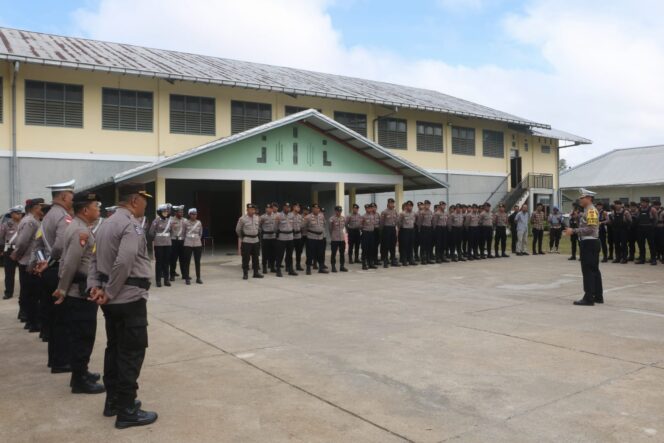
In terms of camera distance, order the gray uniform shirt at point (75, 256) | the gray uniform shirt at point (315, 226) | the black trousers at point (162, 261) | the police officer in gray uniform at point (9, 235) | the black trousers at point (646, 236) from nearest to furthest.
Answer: the gray uniform shirt at point (75, 256)
the police officer in gray uniform at point (9, 235)
the black trousers at point (162, 261)
the gray uniform shirt at point (315, 226)
the black trousers at point (646, 236)

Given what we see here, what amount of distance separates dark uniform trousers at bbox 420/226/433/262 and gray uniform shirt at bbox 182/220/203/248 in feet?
21.5

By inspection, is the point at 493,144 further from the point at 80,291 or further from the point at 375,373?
the point at 80,291

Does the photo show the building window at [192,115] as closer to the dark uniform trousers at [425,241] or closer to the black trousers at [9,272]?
the dark uniform trousers at [425,241]

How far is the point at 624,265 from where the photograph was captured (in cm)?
1483

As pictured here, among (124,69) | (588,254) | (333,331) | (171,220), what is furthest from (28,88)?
Result: (588,254)

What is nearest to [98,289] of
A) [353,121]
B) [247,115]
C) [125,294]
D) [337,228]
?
[125,294]

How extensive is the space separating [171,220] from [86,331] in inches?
282

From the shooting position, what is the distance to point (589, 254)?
859 cm

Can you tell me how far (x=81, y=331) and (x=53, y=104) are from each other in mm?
14496

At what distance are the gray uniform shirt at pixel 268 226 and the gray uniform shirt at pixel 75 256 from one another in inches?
328

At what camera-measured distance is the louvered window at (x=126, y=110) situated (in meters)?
17.7

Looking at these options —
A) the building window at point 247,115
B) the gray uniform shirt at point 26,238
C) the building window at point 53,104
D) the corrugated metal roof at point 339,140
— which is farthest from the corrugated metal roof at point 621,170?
the gray uniform shirt at point 26,238

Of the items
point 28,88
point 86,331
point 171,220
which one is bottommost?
point 86,331

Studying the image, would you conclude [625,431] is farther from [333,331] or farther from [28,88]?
[28,88]
